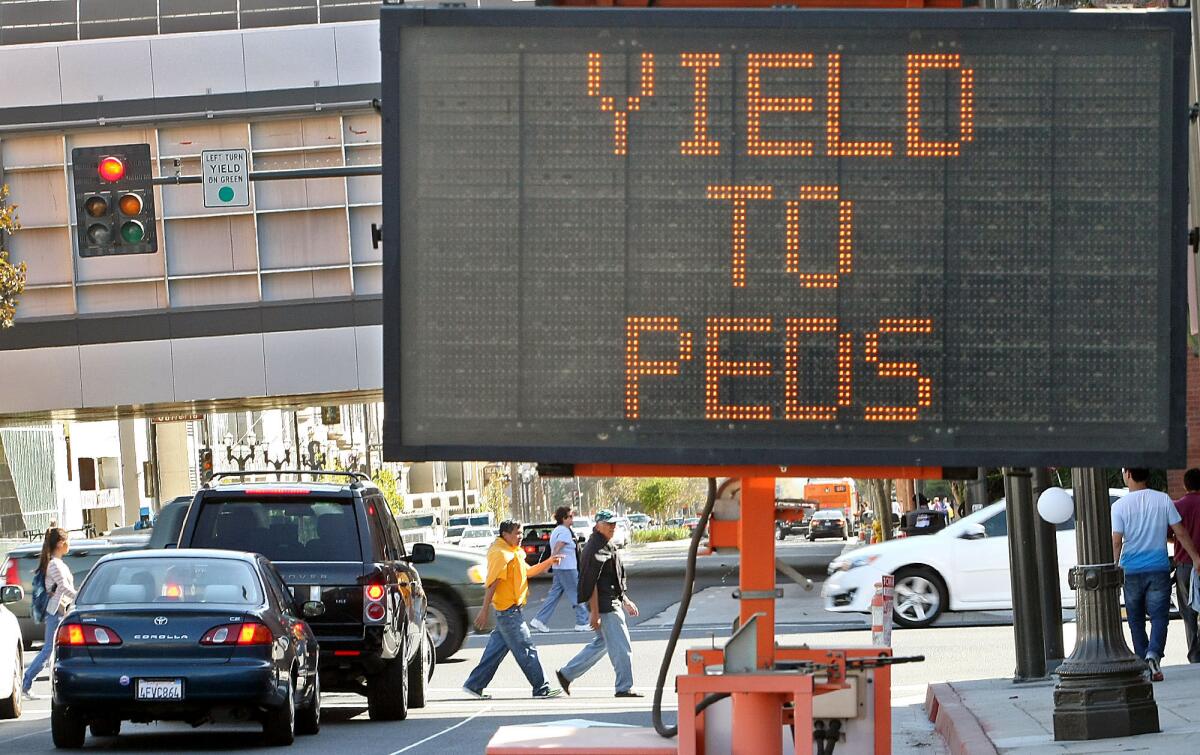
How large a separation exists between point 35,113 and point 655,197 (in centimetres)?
3676

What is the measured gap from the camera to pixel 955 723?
1285cm

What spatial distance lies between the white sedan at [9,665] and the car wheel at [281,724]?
10.9 ft

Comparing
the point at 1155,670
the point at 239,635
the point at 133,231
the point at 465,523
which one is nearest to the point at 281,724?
the point at 239,635

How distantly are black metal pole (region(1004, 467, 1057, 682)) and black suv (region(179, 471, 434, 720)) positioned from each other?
16.9 feet

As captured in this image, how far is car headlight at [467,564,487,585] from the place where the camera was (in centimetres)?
2228

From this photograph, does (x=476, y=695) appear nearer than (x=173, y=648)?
No

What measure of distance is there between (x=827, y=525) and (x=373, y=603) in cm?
6728

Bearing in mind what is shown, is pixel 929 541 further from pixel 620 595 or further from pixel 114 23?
pixel 114 23

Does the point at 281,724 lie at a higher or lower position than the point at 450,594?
higher

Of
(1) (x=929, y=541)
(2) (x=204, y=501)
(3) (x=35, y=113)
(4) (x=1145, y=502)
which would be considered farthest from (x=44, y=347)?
(4) (x=1145, y=502)

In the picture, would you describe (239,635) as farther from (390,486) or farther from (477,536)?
(390,486)

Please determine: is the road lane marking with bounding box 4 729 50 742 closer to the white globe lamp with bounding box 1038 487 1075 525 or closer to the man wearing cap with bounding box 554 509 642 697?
the man wearing cap with bounding box 554 509 642 697

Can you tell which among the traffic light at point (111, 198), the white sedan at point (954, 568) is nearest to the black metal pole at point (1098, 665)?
the white sedan at point (954, 568)

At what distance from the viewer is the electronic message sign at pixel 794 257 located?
6.30m
